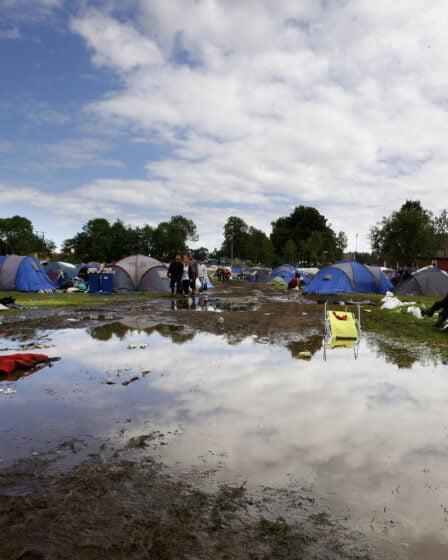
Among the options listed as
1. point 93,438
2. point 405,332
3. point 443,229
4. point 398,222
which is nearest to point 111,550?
point 93,438

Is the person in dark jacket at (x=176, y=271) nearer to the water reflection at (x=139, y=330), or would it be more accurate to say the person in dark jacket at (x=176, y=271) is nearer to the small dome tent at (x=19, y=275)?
the water reflection at (x=139, y=330)

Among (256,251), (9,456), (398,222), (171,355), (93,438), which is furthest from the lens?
(256,251)

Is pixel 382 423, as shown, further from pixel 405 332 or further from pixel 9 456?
pixel 405 332

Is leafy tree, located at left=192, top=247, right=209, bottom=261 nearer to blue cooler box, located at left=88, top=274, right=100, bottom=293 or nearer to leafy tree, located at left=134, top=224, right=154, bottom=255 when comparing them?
leafy tree, located at left=134, top=224, right=154, bottom=255

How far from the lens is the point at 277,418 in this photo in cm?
441

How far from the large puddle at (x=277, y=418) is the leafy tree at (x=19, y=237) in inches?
3637

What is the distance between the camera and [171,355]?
732 cm

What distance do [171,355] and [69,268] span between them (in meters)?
32.4

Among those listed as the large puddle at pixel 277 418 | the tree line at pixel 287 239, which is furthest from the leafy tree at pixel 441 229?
the large puddle at pixel 277 418

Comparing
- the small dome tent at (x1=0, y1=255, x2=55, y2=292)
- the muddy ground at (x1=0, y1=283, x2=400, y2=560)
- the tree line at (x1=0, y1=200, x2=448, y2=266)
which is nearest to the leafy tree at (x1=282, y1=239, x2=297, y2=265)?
the tree line at (x1=0, y1=200, x2=448, y2=266)

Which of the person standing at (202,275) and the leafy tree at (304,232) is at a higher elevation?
the leafy tree at (304,232)

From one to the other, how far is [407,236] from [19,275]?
47.0 meters

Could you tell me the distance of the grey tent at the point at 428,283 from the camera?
22.5m

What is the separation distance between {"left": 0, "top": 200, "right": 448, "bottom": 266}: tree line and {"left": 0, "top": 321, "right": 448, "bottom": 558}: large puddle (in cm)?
4929
